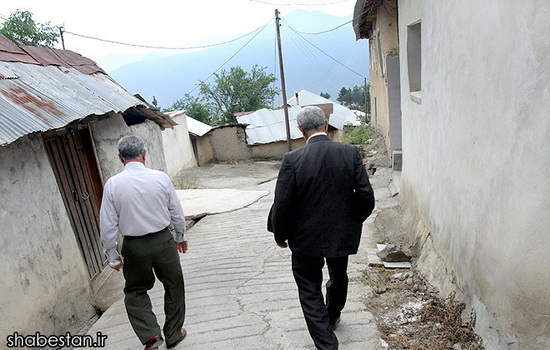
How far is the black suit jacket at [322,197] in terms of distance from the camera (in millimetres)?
2650

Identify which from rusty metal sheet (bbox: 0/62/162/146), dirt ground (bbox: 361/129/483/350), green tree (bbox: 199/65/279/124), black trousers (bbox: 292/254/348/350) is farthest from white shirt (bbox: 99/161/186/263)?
green tree (bbox: 199/65/279/124)

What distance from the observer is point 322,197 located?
2.68 metres

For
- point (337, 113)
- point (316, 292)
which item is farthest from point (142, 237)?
point (337, 113)

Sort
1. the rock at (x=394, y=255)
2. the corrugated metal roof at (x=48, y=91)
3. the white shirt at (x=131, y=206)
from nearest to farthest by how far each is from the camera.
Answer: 1. the white shirt at (x=131, y=206)
2. the corrugated metal roof at (x=48, y=91)
3. the rock at (x=394, y=255)

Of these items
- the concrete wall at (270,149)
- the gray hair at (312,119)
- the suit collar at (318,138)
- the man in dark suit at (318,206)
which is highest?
the gray hair at (312,119)

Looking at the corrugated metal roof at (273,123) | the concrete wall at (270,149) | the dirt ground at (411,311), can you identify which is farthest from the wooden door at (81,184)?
the concrete wall at (270,149)

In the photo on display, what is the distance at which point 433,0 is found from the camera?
12.5 feet

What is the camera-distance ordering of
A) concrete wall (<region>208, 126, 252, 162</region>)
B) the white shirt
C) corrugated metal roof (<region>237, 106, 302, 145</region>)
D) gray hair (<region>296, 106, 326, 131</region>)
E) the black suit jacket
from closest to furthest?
the black suit jacket < gray hair (<region>296, 106, 326, 131</region>) < the white shirt < concrete wall (<region>208, 126, 252, 162</region>) < corrugated metal roof (<region>237, 106, 302, 145</region>)

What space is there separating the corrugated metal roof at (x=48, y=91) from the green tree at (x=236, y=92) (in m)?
31.2

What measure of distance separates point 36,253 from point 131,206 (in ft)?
4.53

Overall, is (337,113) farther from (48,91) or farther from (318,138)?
(318,138)

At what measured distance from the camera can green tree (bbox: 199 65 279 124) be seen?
37688mm

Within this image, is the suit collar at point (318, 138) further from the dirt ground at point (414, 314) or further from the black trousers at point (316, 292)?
the dirt ground at point (414, 314)

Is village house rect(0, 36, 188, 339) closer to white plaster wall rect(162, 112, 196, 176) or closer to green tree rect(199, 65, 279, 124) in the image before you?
white plaster wall rect(162, 112, 196, 176)
